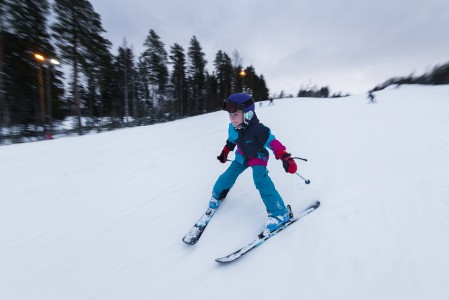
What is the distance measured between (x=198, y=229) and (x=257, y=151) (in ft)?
4.33

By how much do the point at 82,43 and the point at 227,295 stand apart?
23983 mm

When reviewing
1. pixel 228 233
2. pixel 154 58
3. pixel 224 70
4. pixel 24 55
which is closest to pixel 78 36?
pixel 24 55

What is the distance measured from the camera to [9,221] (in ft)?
10.2

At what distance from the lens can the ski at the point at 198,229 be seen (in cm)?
263

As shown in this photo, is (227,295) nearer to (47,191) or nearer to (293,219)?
(293,219)

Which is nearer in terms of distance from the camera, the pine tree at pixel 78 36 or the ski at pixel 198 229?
the ski at pixel 198 229

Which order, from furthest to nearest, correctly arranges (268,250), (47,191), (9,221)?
(47,191) → (9,221) → (268,250)

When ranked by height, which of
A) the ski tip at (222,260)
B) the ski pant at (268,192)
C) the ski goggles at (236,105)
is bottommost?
the ski tip at (222,260)

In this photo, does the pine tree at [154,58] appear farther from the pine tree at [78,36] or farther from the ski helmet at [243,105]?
the ski helmet at [243,105]

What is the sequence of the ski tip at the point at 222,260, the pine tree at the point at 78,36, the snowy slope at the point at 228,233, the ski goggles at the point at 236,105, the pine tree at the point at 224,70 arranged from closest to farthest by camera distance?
the snowy slope at the point at 228,233 < the ski tip at the point at 222,260 < the ski goggles at the point at 236,105 < the pine tree at the point at 78,36 < the pine tree at the point at 224,70

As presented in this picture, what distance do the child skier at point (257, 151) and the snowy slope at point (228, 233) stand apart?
1.08 ft

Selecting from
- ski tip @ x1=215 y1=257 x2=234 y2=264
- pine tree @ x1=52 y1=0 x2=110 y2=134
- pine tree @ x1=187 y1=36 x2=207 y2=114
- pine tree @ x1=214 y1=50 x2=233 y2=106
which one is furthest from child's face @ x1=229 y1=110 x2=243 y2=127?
pine tree @ x1=214 y1=50 x2=233 y2=106


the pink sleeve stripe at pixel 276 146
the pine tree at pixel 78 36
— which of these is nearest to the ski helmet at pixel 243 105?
the pink sleeve stripe at pixel 276 146

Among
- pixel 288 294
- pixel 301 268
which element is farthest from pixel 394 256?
pixel 288 294
